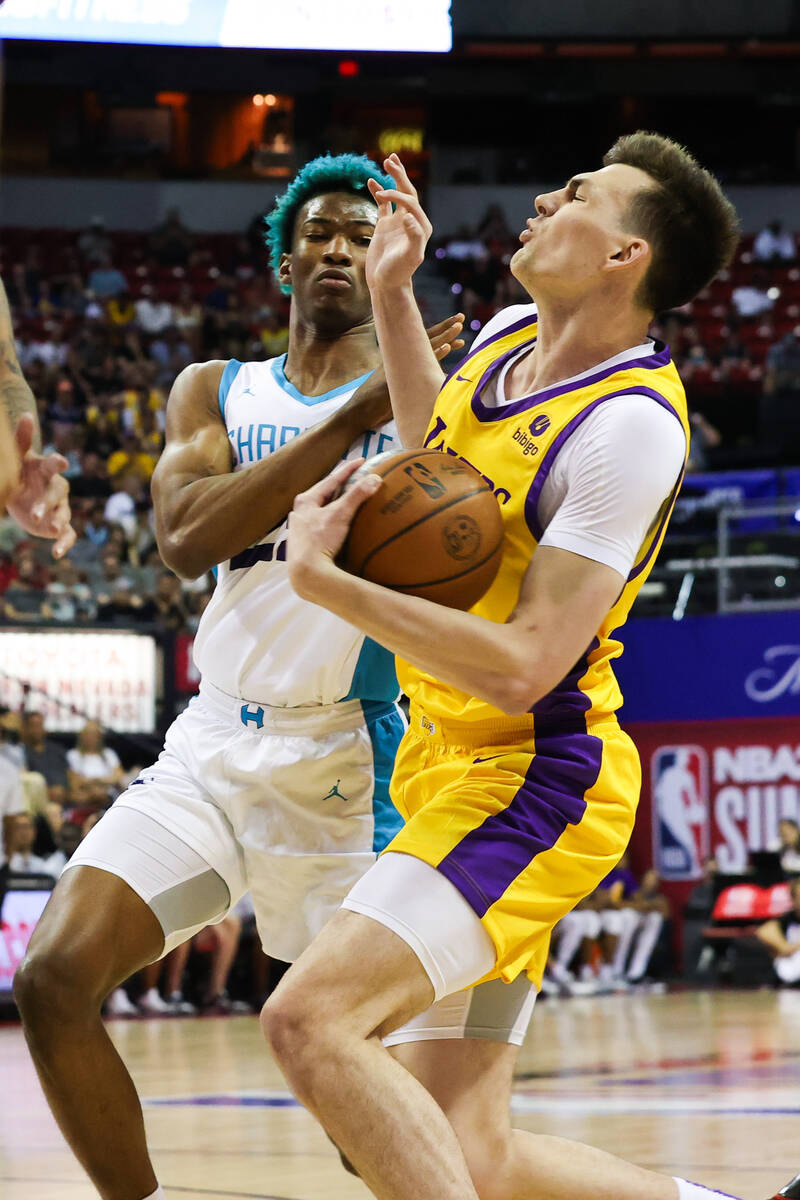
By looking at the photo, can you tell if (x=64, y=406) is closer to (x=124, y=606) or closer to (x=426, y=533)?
(x=124, y=606)

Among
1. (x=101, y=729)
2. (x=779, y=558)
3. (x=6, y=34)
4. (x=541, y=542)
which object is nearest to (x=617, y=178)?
(x=541, y=542)

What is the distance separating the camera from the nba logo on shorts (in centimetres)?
1492

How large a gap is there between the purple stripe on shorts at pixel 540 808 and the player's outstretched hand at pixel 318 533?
22.2 inches

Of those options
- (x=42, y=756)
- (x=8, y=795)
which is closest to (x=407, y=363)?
(x=8, y=795)

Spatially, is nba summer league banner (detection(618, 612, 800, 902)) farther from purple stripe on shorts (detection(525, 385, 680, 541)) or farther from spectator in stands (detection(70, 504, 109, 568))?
purple stripe on shorts (detection(525, 385, 680, 541))

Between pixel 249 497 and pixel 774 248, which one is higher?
pixel 774 248

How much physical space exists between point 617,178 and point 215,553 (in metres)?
1.29

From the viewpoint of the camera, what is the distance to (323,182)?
4.26 metres

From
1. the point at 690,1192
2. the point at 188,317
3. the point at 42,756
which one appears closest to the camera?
the point at 690,1192

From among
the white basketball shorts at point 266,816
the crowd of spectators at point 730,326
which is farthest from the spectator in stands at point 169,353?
the white basketball shorts at point 266,816

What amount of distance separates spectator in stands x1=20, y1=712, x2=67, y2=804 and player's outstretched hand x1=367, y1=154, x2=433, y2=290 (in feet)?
30.3

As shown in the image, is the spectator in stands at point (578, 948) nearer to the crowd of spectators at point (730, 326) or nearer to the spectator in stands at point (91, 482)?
the crowd of spectators at point (730, 326)

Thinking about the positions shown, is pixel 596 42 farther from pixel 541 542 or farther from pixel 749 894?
pixel 541 542

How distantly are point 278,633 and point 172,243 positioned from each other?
20.8 metres
